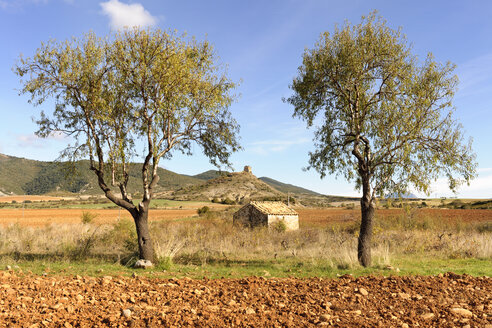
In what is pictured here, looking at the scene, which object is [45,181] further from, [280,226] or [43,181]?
[280,226]

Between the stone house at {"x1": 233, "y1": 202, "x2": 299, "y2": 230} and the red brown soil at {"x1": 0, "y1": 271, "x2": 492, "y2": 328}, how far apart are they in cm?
1937

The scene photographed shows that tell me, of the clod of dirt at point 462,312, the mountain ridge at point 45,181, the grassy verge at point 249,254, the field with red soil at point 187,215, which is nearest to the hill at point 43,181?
the mountain ridge at point 45,181

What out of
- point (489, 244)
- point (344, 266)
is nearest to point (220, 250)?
point (344, 266)

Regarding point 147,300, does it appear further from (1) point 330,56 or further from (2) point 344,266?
(1) point 330,56

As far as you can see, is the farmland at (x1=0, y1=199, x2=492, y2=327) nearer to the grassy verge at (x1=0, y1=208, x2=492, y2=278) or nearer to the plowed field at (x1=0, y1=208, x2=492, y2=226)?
the grassy verge at (x1=0, y1=208, x2=492, y2=278)

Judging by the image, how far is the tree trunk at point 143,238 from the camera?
1606cm

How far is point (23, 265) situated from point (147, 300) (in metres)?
9.69

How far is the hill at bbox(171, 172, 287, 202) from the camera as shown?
400 feet

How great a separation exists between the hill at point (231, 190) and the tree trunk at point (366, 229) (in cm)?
9893

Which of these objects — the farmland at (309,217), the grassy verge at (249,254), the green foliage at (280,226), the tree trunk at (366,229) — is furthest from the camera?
the farmland at (309,217)

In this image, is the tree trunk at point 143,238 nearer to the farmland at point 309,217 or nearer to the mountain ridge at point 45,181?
the farmland at point 309,217

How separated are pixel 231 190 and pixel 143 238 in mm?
A: 110624

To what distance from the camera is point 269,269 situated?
15227 mm

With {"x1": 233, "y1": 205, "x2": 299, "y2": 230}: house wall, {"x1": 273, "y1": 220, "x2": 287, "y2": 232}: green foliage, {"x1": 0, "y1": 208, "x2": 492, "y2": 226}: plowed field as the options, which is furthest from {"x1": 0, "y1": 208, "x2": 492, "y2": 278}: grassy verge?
{"x1": 0, "y1": 208, "x2": 492, "y2": 226}: plowed field
